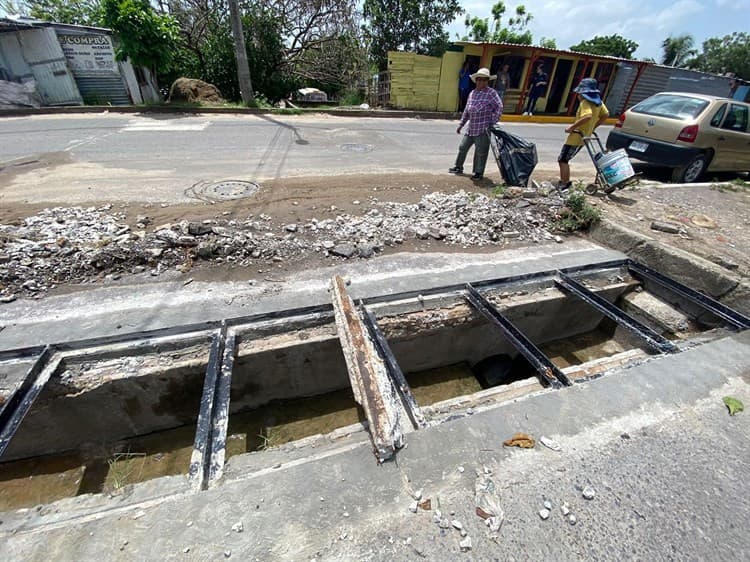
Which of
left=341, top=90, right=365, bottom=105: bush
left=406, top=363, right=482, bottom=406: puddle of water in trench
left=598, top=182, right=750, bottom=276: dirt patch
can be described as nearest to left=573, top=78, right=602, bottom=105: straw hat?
left=598, top=182, right=750, bottom=276: dirt patch

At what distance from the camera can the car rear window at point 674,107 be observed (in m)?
6.45

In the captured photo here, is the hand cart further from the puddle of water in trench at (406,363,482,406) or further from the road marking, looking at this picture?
the road marking

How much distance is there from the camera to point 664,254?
12.3 ft

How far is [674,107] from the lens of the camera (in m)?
6.66

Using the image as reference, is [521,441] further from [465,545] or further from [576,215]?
[576,215]

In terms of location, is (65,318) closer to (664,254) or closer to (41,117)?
(664,254)

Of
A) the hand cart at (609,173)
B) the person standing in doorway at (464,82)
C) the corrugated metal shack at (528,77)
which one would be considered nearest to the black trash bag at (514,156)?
the hand cart at (609,173)

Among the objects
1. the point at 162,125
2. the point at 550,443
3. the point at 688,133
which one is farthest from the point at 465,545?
the point at 162,125

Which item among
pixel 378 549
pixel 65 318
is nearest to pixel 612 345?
pixel 378 549

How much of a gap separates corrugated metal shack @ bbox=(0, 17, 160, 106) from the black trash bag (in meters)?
13.5

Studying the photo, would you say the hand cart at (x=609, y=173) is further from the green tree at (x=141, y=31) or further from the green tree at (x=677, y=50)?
the green tree at (x=677, y=50)

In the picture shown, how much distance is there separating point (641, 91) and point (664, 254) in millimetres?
23472

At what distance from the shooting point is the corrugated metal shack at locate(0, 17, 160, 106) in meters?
11.5

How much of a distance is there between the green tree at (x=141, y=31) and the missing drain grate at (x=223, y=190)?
9.33 m
